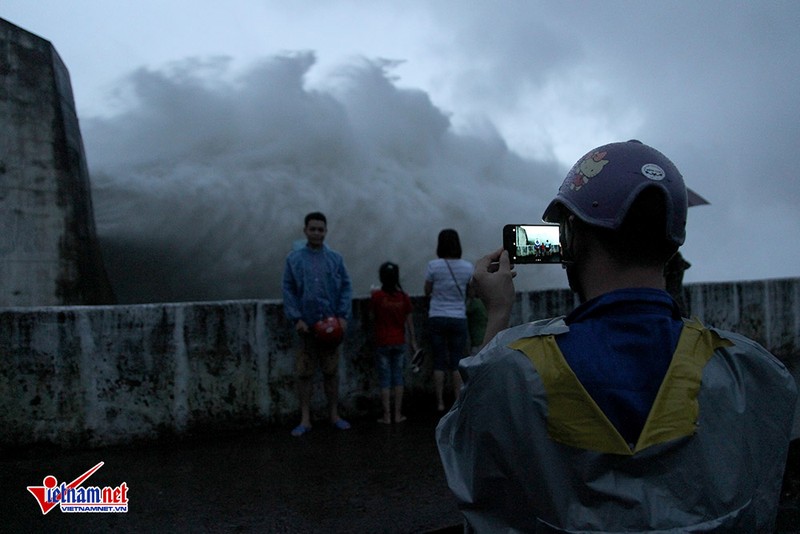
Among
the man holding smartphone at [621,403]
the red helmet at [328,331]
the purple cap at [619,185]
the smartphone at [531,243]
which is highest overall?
the purple cap at [619,185]

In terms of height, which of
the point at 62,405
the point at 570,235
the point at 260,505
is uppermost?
the point at 570,235

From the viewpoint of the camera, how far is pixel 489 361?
1.27 metres

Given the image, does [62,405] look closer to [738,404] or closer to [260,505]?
[260,505]

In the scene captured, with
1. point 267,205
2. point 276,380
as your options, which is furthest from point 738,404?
point 267,205

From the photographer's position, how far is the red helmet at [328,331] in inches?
221

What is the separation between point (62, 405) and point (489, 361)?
4.92 m

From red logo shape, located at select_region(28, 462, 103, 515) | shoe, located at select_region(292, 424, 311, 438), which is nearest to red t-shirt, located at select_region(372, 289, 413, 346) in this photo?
shoe, located at select_region(292, 424, 311, 438)

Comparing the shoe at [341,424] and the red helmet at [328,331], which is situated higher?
the red helmet at [328,331]

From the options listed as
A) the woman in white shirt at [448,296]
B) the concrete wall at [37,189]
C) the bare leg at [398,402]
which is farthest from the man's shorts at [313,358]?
the concrete wall at [37,189]

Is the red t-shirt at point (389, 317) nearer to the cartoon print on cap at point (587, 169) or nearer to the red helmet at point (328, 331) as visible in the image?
the red helmet at point (328, 331)

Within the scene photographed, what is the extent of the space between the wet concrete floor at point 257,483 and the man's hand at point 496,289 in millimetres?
2395

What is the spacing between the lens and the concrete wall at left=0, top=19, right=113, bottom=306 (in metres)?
7.29

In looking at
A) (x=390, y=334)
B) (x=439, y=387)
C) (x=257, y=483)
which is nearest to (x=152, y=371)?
(x=257, y=483)

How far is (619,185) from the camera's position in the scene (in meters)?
1.31
